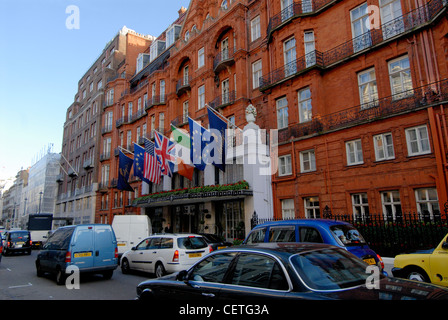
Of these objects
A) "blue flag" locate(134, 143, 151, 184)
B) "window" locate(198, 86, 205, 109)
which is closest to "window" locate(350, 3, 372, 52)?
"window" locate(198, 86, 205, 109)

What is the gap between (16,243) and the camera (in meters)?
23.3

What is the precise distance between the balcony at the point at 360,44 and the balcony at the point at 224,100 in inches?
122

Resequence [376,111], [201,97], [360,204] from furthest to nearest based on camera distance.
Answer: [201,97] < [376,111] < [360,204]

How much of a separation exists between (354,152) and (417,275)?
10080 millimetres


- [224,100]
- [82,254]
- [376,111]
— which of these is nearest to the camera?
[82,254]

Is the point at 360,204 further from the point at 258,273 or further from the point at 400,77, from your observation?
the point at 258,273

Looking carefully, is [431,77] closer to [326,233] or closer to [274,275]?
[326,233]

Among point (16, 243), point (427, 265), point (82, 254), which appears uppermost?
point (82, 254)

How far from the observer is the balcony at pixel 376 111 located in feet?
46.4

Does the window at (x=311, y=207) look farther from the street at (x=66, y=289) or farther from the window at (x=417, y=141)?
the street at (x=66, y=289)

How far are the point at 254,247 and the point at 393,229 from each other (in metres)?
10.7

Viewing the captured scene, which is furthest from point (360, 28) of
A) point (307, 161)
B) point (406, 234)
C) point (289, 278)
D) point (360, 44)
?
point (289, 278)

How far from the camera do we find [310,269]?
12.6ft
